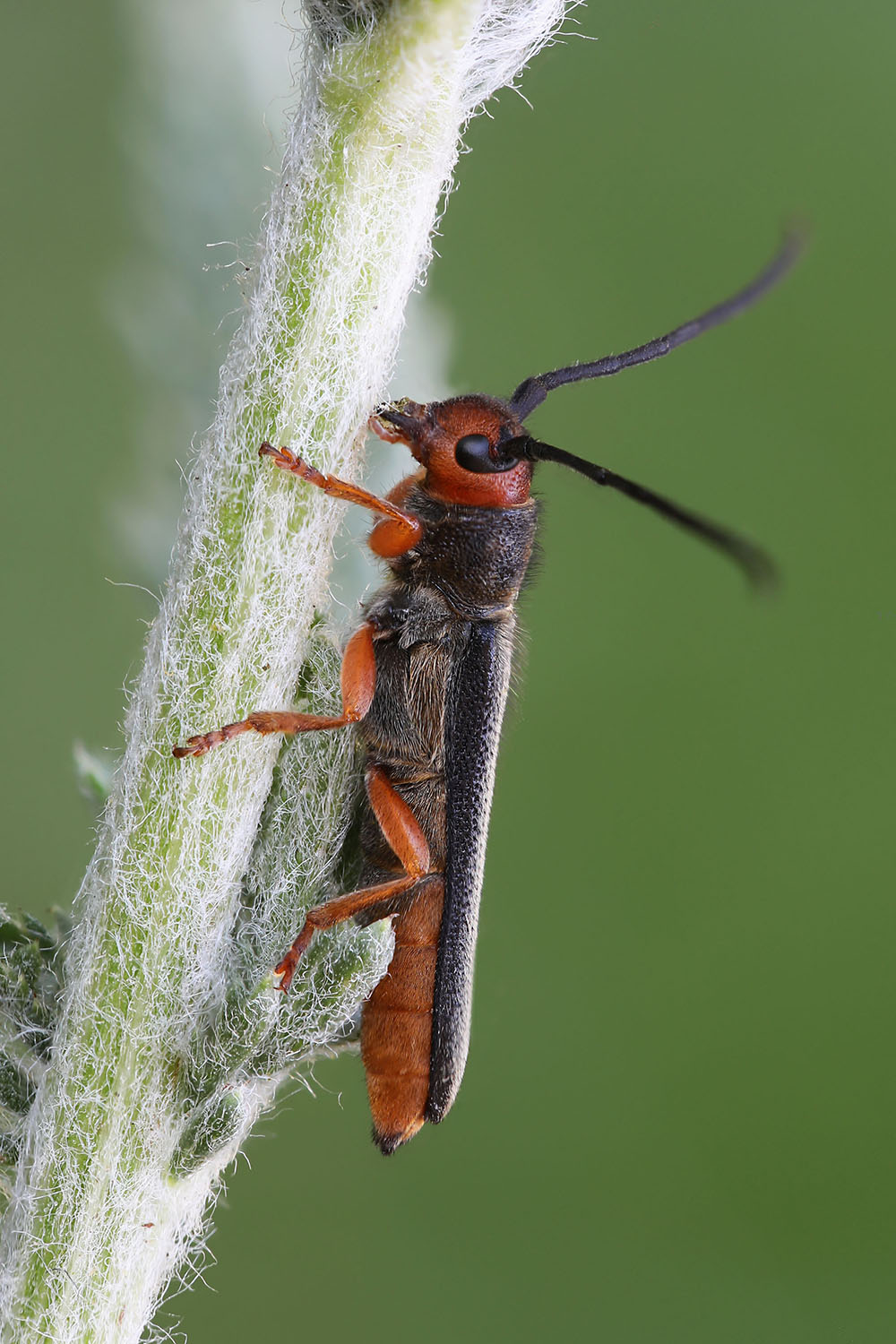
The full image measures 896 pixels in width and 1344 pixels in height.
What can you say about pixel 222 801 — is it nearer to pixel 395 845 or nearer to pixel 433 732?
pixel 395 845

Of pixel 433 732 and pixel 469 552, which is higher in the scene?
pixel 469 552

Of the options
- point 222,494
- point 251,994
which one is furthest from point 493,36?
point 251,994

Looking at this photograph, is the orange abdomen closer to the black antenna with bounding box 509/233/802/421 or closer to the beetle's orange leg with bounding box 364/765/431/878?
the beetle's orange leg with bounding box 364/765/431/878

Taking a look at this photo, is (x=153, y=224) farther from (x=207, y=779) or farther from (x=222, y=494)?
(x=207, y=779)

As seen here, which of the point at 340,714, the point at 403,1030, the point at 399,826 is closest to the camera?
the point at 340,714

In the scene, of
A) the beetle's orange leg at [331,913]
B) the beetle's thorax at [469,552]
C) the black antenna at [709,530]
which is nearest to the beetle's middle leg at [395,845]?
the beetle's orange leg at [331,913]

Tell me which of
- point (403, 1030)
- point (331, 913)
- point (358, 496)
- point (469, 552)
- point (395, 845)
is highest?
point (469, 552)

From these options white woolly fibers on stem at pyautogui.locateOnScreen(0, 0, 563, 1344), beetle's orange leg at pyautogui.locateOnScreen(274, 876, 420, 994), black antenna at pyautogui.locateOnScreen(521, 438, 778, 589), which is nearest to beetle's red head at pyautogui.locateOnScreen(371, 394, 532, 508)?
black antenna at pyautogui.locateOnScreen(521, 438, 778, 589)

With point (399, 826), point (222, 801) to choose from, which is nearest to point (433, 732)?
point (399, 826)
